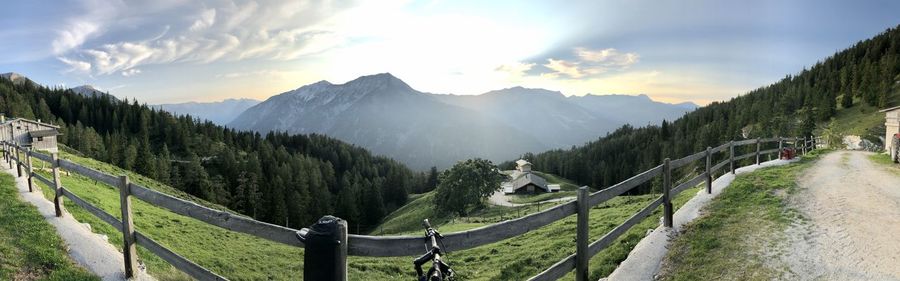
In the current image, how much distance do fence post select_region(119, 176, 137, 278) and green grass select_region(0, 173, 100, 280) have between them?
2.28 feet

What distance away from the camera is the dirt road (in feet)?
22.4

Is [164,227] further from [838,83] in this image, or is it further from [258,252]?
[838,83]

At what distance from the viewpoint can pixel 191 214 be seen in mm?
5027

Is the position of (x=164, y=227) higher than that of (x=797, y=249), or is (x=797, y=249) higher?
(x=797, y=249)

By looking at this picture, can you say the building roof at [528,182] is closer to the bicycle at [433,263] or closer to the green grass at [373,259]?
the green grass at [373,259]

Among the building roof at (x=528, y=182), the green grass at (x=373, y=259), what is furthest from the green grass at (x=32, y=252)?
the building roof at (x=528, y=182)

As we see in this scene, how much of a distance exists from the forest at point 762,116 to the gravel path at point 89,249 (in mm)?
97896

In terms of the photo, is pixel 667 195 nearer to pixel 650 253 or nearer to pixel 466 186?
pixel 650 253

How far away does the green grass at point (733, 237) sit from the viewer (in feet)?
23.0

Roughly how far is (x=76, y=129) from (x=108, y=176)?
12414 cm

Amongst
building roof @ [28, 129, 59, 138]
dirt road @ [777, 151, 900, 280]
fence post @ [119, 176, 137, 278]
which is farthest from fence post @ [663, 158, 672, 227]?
building roof @ [28, 129, 59, 138]

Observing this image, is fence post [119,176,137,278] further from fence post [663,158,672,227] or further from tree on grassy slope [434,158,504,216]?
tree on grassy slope [434,158,504,216]

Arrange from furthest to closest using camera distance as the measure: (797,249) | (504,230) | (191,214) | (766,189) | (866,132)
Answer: (866,132), (766,189), (797,249), (191,214), (504,230)

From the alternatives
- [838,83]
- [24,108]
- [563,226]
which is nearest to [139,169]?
[24,108]
